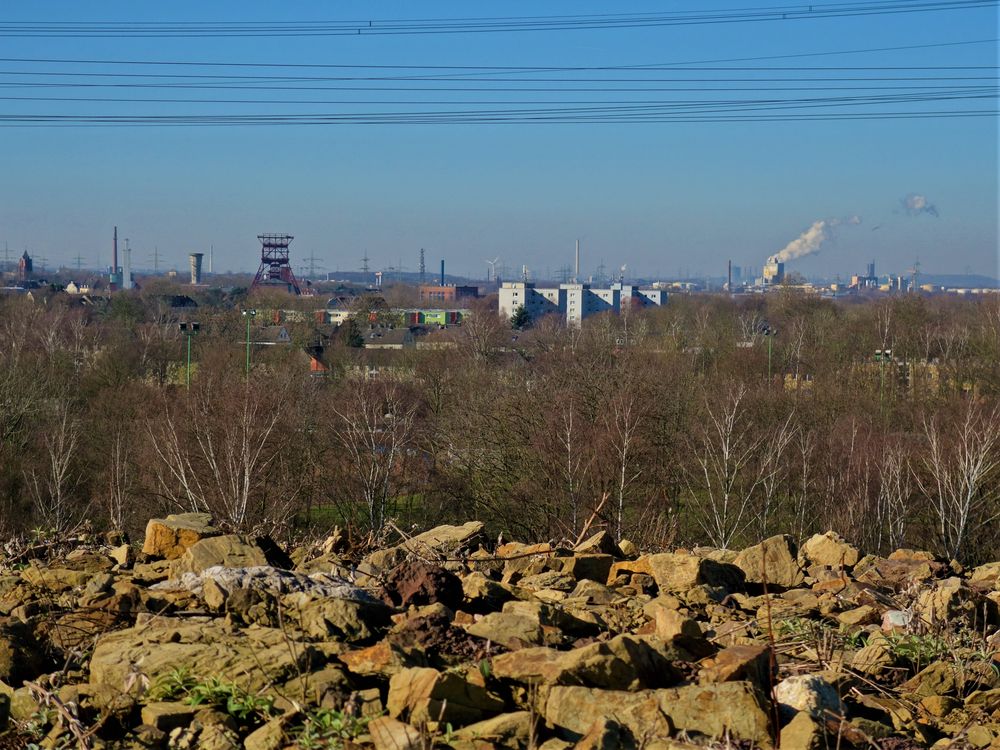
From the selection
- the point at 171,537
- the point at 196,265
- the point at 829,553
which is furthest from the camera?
the point at 196,265

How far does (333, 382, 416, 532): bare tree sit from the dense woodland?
7cm

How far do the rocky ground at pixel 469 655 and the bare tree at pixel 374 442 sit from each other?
15.7 metres

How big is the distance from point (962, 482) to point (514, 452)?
862 centimetres

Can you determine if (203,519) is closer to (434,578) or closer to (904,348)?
(434,578)

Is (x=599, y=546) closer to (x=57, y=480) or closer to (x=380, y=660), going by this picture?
(x=380, y=660)

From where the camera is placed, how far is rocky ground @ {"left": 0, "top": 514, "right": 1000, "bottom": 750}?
3.66 meters

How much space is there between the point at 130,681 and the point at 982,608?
437 cm

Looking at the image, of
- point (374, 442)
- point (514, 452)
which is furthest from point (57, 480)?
point (514, 452)

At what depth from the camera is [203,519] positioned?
672 cm

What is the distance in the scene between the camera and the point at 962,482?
68.0ft

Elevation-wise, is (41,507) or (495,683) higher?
(495,683)

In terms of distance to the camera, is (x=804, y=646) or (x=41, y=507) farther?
(x=41, y=507)

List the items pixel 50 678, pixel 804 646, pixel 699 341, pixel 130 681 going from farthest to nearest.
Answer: pixel 699 341 → pixel 804 646 → pixel 50 678 → pixel 130 681

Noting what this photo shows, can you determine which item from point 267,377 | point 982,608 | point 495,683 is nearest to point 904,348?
point 267,377
